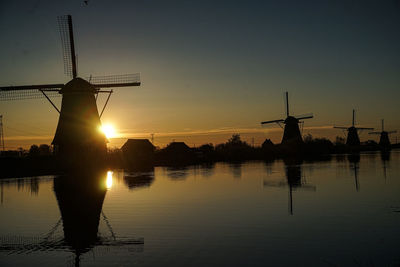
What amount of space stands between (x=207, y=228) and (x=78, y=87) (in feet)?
86.1

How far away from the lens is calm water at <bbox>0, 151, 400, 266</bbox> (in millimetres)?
9688

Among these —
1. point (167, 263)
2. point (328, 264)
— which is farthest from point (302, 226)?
point (167, 263)

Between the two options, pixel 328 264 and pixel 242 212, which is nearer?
pixel 328 264

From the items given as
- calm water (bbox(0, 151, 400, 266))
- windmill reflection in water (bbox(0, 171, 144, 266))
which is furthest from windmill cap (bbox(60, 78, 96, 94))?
windmill reflection in water (bbox(0, 171, 144, 266))

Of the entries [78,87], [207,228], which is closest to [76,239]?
[207,228]

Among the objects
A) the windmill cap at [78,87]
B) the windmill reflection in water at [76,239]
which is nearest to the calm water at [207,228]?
the windmill reflection in water at [76,239]

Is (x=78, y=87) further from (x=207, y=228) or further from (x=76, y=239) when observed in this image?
(x=207, y=228)

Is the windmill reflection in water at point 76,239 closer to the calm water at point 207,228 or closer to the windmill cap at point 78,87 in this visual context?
the calm water at point 207,228

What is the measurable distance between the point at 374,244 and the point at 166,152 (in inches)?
2731

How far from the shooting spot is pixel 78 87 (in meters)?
35.6

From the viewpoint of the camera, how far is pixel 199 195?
71.7 feet

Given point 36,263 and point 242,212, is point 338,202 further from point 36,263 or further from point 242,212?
point 36,263

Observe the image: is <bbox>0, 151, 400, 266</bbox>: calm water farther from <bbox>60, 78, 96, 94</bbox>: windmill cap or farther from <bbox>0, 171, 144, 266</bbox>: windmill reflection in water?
<bbox>60, 78, 96, 94</bbox>: windmill cap

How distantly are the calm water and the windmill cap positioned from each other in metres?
15.1
